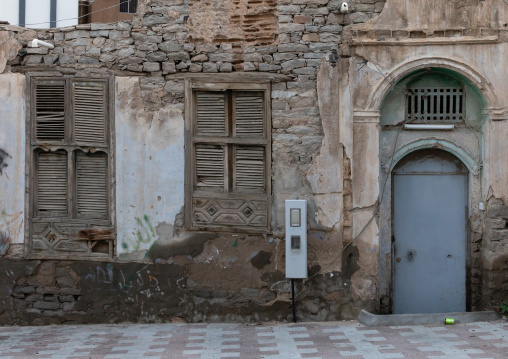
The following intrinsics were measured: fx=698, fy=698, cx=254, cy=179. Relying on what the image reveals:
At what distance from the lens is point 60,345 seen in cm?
779

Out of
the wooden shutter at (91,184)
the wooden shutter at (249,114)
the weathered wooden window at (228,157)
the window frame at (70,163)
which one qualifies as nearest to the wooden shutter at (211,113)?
the weathered wooden window at (228,157)

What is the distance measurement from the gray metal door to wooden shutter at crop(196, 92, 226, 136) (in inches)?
89.9

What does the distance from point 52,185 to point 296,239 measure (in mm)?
3203

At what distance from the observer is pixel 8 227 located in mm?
8883

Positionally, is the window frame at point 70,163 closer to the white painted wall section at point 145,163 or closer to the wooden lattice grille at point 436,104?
the white painted wall section at point 145,163

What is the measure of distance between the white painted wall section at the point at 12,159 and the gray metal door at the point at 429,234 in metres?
4.73

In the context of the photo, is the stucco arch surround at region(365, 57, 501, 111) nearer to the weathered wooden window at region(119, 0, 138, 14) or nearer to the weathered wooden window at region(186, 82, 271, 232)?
the weathered wooden window at region(186, 82, 271, 232)

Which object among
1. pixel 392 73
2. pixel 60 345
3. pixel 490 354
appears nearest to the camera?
pixel 490 354

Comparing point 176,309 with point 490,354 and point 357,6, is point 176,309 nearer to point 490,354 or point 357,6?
point 490,354

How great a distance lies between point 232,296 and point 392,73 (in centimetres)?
336

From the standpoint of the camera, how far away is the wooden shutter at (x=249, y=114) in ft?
28.4

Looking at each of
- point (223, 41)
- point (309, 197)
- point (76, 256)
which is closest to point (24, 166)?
point (76, 256)

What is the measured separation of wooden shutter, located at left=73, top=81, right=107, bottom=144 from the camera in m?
8.80

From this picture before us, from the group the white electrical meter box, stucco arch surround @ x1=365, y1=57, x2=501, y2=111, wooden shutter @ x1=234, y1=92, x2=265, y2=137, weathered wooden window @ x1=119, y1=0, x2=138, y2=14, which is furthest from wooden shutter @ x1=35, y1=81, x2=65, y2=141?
weathered wooden window @ x1=119, y1=0, x2=138, y2=14
